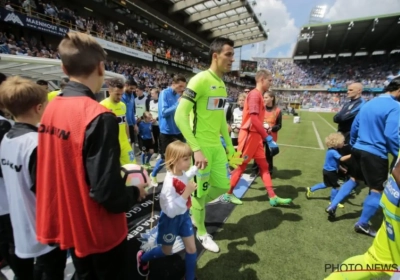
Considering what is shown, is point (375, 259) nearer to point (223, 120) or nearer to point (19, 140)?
point (223, 120)

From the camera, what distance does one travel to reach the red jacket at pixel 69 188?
3.78 feet

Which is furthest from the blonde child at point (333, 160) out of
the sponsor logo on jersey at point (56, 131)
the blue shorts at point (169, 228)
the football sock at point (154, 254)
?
the sponsor logo on jersey at point (56, 131)

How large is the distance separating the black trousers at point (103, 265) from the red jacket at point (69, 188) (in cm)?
7

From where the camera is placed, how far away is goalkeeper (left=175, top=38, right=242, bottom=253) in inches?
100

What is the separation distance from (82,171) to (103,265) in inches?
24.8

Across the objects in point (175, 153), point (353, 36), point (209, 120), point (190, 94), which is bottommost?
point (175, 153)

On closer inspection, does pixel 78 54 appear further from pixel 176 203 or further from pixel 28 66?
pixel 28 66

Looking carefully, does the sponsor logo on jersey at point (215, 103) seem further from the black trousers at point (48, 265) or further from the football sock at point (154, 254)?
the black trousers at point (48, 265)

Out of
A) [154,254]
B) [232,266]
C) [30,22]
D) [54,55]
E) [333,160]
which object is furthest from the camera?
[54,55]

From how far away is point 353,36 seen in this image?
39.6 meters

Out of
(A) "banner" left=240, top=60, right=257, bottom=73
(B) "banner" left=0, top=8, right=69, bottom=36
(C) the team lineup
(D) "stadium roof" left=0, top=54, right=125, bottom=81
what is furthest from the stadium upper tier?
(D) "stadium roof" left=0, top=54, right=125, bottom=81

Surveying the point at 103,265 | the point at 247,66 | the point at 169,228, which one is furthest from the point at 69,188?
the point at 247,66

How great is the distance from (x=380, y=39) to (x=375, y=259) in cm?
5257

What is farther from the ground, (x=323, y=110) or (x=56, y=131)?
(x=323, y=110)
